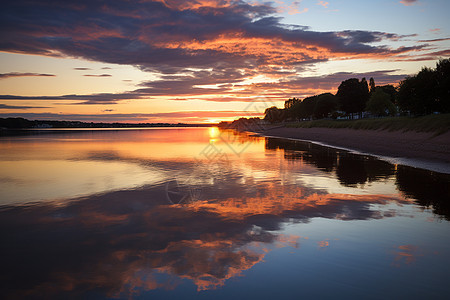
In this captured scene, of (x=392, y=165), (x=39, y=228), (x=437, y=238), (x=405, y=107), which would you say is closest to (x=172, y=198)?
(x=39, y=228)

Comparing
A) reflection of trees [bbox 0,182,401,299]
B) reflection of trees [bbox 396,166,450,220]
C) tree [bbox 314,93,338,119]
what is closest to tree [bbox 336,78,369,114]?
tree [bbox 314,93,338,119]

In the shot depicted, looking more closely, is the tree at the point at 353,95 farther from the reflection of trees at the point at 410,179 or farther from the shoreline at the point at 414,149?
the reflection of trees at the point at 410,179

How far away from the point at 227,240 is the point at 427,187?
12346 millimetres

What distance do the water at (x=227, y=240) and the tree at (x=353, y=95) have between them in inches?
3081

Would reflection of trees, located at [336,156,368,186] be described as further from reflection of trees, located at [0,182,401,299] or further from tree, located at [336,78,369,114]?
tree, located at [336,78,369,114]

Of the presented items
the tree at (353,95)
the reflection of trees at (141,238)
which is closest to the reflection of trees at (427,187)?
the reflection of trees at (141,238)

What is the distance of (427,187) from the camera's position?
591 inches

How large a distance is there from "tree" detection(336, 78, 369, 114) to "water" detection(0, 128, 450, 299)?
78247 mm

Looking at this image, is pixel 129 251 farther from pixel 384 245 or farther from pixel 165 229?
pixel 384 245

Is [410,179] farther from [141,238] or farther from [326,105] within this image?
[326,105]

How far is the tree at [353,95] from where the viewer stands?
8775 centimetres

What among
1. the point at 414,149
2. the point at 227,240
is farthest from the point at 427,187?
the point at 414,149

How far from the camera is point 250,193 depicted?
14.5 metres

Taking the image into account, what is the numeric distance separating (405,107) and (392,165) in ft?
119
